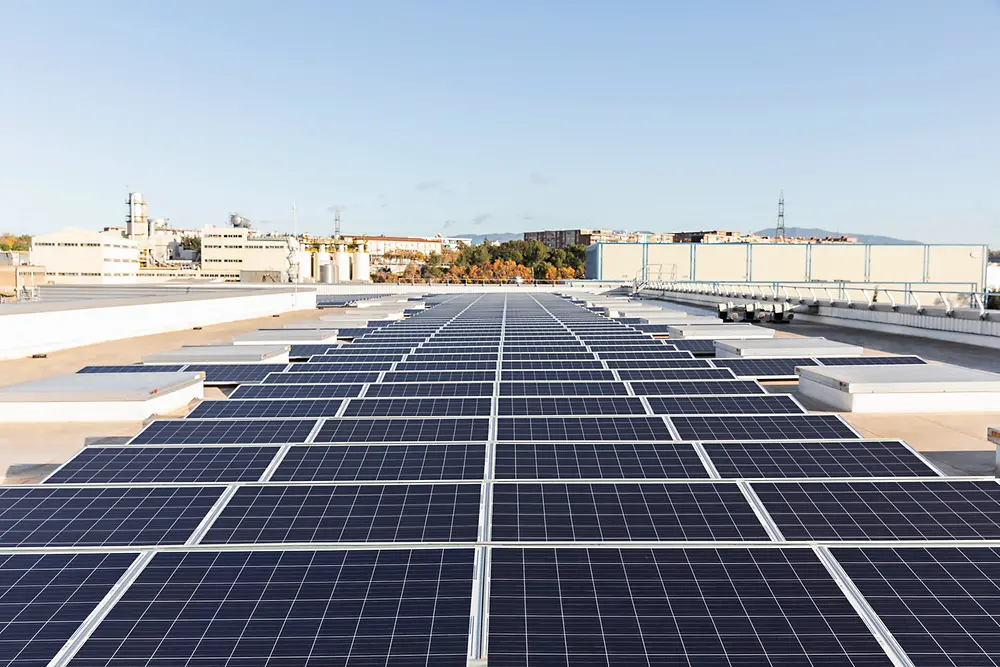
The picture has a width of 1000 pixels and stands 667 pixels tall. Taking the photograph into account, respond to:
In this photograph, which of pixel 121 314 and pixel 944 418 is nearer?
pixel 944 418

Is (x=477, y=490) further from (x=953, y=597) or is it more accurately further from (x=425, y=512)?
(x=953, y=597)

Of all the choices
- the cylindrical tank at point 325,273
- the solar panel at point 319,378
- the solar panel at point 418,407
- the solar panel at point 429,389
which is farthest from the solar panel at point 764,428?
the cylindrical tank at point 325,273

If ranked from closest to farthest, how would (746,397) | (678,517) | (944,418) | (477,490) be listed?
(678,517)
(477,490)
(746,397)
(944,418)

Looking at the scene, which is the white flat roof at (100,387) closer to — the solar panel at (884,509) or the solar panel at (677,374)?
the solar panel at (677,374)

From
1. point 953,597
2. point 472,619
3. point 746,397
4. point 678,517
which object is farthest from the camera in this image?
point 746,397

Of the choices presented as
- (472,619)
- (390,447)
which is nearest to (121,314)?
(390,447)

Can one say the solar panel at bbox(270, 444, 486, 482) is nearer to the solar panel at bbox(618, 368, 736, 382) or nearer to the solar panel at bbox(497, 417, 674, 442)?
the solar panel at bbox(497, 417, 674, 442)
